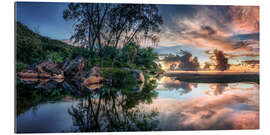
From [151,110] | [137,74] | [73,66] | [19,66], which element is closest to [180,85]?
[137,74]

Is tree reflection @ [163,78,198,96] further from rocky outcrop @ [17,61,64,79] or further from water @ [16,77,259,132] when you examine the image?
rocky outcrop @ [17,61,64,79]

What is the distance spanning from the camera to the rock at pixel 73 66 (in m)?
4.70

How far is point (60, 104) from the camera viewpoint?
307 centimetres

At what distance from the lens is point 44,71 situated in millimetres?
4527

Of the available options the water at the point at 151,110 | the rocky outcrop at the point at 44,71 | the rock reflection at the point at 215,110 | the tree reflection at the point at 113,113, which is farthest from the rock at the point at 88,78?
the rock reflection at the point at 215,110

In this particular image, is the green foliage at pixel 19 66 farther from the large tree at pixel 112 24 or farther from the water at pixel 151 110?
the large tree at pixel 112 24

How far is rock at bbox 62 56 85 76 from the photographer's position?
470 centimetres

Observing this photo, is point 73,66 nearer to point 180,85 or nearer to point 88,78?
→ point 88,78

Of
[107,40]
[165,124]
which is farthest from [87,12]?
[165,124]

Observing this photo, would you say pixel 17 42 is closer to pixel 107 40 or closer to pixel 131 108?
pixel 107 40

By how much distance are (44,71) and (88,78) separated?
1.25m
